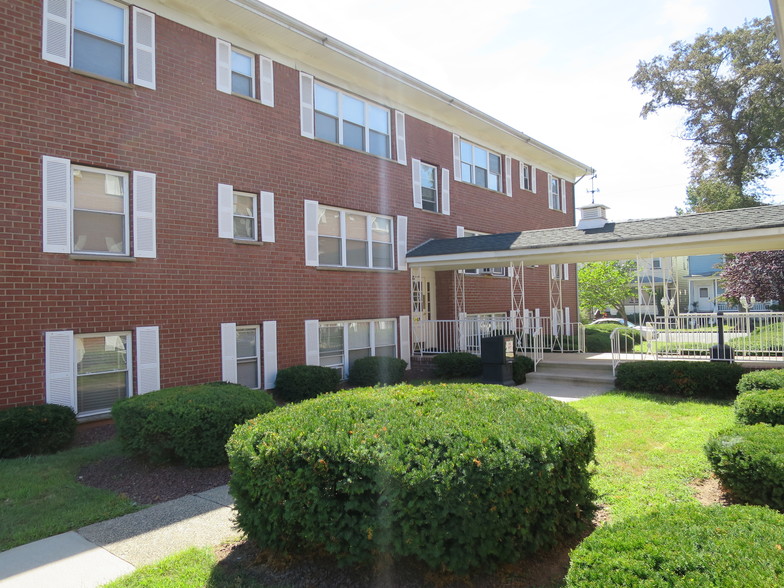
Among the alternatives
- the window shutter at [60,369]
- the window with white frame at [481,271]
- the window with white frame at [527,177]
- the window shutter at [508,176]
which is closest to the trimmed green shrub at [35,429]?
the window shutter at [60,369]

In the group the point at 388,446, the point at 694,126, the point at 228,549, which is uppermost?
the point at 694,126

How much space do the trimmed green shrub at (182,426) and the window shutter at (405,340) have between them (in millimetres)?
8056

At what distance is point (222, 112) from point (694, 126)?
3066 cm

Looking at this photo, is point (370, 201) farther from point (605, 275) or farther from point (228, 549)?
point (605, 275)

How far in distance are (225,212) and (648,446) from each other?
844 cm

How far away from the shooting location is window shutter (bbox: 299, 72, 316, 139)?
12336 millimetres

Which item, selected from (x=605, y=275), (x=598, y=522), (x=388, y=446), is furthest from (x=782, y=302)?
(x=388, y=446)

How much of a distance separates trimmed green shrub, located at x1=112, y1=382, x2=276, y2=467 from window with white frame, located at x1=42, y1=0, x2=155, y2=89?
5.95 meters

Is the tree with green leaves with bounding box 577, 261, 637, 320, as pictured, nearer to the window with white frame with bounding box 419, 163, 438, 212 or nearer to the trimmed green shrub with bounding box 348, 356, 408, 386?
the window with white frame with bounding box 419, 163, 438, 212

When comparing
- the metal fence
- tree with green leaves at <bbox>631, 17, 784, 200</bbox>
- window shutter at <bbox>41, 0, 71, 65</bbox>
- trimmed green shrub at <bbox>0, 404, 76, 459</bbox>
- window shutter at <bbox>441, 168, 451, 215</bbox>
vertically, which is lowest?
trimmed green shrub at <bbox>0, 404, 76, 459</bbox>

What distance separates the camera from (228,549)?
438 centimetres

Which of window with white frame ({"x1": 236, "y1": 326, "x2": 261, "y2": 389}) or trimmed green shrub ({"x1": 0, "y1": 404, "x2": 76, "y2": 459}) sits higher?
window with white frame ({"x1": 236, "y1": 326, "x2": 261, "y2": 389})

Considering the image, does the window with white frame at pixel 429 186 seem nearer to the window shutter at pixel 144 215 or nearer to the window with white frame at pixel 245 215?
the window with white frame at pixel 245 215

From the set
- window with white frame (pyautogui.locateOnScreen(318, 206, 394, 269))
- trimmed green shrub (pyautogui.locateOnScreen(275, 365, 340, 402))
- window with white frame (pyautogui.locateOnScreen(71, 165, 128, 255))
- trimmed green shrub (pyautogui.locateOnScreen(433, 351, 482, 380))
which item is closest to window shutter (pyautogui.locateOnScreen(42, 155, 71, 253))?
window with white frame (pyautogui.locateOnScreen(71, 165, 128, 255))
